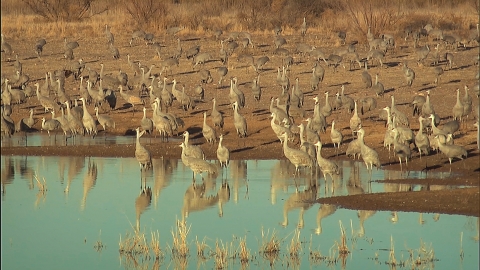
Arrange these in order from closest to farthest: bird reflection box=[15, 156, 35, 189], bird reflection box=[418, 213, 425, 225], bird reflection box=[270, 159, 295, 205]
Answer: bird reflection box=[418, 213, 425, 225], bird reflection box=[270, 159, 295, 205], bird reflection box=[15, 156, 35, 189]

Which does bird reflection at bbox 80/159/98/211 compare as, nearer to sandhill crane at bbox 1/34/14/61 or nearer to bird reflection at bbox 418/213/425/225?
bird reflection at bbox 418/213/425/225

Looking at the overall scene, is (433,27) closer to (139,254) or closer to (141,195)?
(141,195)

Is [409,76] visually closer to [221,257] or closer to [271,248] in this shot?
[271,248]

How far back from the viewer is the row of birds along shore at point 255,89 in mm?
20953

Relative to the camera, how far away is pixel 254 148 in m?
21.8

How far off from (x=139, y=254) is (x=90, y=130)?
10840 mm

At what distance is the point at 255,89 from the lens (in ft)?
89.9

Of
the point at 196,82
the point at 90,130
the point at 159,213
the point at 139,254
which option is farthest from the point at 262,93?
the point at 139,254

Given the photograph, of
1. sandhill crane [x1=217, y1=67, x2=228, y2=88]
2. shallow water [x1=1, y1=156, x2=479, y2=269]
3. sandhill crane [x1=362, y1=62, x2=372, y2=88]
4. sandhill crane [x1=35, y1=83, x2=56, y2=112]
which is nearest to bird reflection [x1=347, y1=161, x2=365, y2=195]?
shallow water [x1=1, y1=156, x2=479, y2=269]

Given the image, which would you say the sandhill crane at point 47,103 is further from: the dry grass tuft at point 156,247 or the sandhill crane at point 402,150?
the dry grass tuft at point 156,247

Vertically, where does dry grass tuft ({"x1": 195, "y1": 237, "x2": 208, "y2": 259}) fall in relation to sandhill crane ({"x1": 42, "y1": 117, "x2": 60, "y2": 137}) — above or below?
below

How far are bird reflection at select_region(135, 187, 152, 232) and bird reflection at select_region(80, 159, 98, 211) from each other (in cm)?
87

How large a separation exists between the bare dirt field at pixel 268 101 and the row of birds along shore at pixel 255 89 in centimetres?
7

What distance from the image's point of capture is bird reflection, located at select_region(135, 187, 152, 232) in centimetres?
1609
